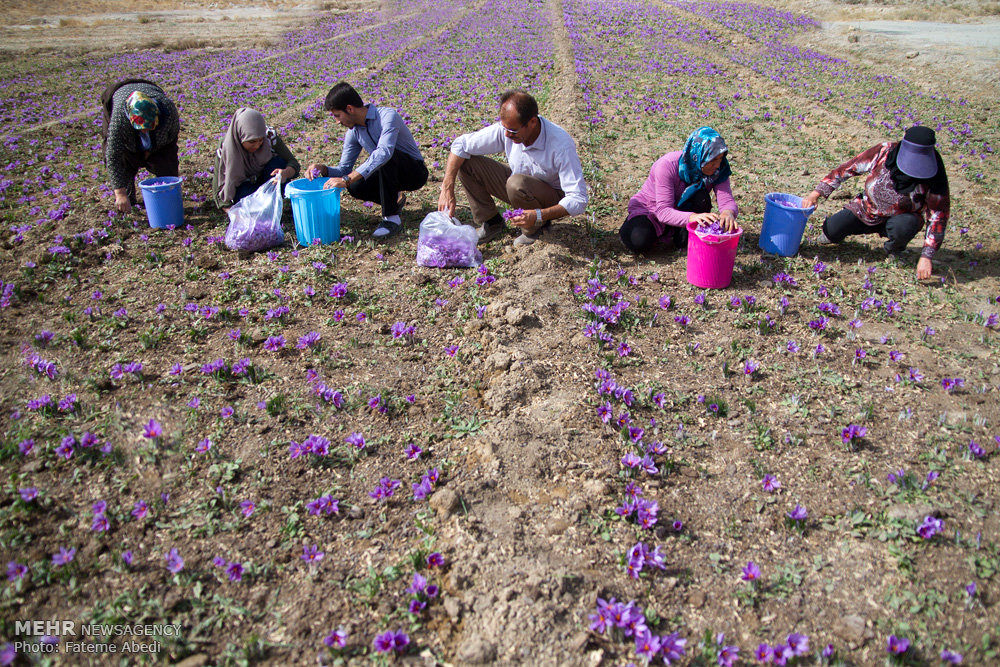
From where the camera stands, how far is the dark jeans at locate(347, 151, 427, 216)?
6.23 m

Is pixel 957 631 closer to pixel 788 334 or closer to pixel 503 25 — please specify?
pixel 788 334

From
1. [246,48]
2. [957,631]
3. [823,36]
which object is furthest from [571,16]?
[957,631]

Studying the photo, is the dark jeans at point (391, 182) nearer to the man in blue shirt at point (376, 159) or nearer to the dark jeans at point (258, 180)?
the man in blue shirt at point (376, 159)

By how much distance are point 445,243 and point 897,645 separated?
167 inches

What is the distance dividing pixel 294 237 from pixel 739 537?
16.2ft

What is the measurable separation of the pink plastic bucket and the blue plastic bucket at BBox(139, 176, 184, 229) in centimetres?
502

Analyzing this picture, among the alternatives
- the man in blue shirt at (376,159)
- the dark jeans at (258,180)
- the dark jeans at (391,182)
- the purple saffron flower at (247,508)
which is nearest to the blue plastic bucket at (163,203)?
the dark jeans at (258,180)

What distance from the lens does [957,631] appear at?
Result: 8.29ft

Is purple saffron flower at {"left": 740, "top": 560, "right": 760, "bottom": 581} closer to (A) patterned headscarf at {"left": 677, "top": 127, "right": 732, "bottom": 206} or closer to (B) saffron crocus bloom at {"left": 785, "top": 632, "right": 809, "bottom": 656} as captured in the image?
(B) saffron crocus bloom at {"left": 785, "top": 632, "right": 809, "bottom": 656}

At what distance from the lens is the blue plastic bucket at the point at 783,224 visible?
5.42 meters

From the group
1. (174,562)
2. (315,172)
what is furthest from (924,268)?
(174,562)

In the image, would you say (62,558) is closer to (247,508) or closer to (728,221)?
(247,508)

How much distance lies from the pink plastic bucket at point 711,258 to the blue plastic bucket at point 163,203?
5.02 meters

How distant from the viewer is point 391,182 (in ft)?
20.6
